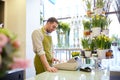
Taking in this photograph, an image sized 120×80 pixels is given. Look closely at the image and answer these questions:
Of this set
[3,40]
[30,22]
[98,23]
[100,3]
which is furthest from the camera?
[30,22]

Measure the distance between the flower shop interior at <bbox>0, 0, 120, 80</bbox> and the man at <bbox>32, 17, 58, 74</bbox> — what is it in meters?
0.23

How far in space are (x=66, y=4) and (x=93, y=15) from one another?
7.97 ft

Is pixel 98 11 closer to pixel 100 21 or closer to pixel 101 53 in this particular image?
pixel 100 21

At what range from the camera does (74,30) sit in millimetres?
4355

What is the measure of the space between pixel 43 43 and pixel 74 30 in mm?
2072

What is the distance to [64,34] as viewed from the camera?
4301 mm

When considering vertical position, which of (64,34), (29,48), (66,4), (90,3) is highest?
(66,4)

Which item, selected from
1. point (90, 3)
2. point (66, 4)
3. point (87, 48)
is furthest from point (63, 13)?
point (87, 48)

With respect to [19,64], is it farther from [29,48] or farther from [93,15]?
[29,48]

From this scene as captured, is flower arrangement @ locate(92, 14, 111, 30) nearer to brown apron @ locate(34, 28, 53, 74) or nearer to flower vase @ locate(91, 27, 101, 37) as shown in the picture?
flower vase @ locate(91, 27, 101, 37)

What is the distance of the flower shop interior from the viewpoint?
1954 mm

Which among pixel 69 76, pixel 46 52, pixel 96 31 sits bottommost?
pixel 69 76

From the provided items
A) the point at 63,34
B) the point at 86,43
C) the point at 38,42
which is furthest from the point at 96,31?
the point at 63,34

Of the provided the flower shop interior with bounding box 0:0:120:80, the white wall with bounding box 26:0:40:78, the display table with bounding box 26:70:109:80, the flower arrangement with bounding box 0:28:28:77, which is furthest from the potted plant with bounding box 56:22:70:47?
the flower arrangement with bounding box 0:28:28:77
